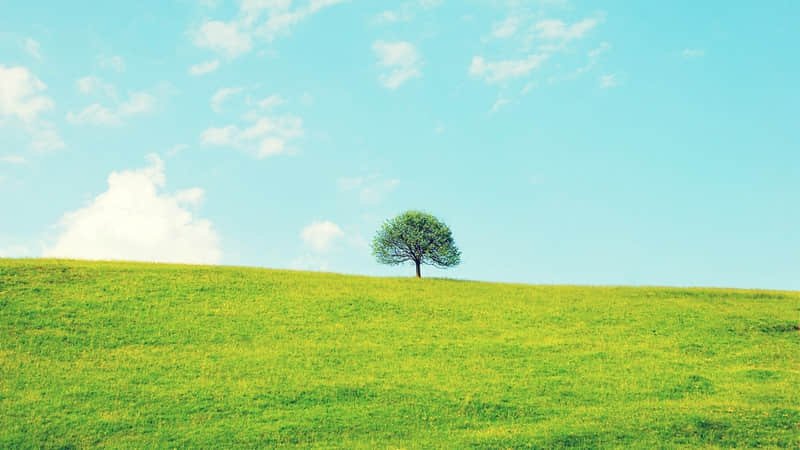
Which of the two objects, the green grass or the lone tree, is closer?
the green grass

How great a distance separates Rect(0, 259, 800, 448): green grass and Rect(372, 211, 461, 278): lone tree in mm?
6469

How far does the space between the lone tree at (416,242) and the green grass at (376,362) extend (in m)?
6.47

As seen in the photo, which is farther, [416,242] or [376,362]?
[416,242]

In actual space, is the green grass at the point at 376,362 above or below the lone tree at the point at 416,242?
below

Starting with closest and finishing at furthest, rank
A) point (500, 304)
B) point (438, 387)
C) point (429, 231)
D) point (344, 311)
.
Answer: point (438, 387), point (344, 311), point (500, 304), point (429, 231)

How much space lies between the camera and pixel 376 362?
3362cm

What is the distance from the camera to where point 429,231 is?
59438mm

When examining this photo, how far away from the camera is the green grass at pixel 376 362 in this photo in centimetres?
2588

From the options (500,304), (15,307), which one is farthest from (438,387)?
(15,307)

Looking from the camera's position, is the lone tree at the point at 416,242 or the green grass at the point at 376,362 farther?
the lone tree at the point at 416,242

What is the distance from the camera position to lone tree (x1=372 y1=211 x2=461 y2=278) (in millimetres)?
58850

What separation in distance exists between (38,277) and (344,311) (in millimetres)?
22729

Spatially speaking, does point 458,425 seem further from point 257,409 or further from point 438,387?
point 257,409

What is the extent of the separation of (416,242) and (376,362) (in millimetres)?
26159
